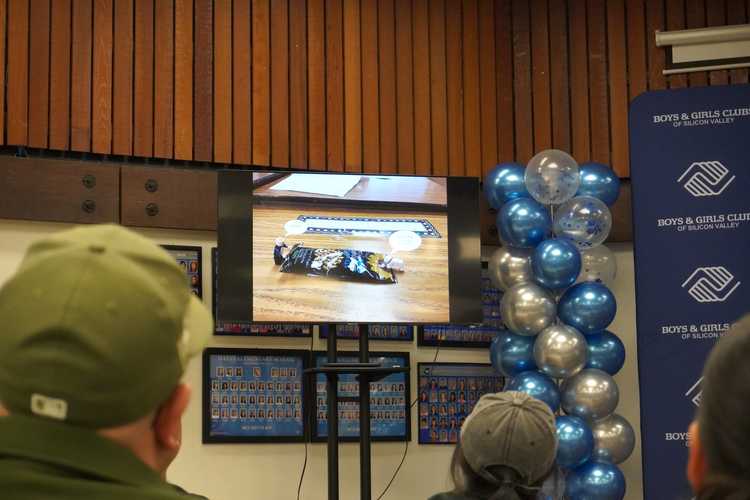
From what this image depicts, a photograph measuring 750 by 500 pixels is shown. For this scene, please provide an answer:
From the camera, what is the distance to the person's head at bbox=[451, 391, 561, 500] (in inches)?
91.9

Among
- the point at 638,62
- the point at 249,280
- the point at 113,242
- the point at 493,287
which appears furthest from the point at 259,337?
the point at 113,242

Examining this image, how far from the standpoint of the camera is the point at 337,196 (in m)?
5.40

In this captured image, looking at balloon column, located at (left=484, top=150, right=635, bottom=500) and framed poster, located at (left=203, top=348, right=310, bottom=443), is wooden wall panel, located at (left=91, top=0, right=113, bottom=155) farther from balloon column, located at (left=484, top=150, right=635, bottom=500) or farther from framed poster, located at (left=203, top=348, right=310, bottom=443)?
balloon column, located at (left=484, top=150, right=635, bottom=500)

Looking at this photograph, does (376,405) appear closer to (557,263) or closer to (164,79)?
(557,263)

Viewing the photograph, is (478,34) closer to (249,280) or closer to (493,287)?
(493,287)

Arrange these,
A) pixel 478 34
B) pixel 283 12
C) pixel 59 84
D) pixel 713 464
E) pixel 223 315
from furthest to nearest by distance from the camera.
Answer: pixel 478 34, pixel 283 12, pixel 59 84, pixel 223 315, pixel 713 464

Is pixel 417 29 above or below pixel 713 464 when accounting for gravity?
above

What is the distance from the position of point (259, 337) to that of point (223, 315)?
79 cm

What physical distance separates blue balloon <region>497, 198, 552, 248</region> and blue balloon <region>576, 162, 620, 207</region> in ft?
0.83

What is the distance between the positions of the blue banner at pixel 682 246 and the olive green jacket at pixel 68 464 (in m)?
4.66

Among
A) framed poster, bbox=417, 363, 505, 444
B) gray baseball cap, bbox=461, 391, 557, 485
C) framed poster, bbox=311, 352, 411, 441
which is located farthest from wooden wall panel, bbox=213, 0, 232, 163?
gray baseball cap, bbox=461, 391, 557, 485

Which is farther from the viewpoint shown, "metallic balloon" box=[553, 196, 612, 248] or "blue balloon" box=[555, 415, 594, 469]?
"metallic balloon" box=[553, 196, 612, 248]

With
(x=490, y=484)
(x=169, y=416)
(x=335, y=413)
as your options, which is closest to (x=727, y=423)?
(x=169, y=416)

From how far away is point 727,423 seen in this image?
0.90 meters
